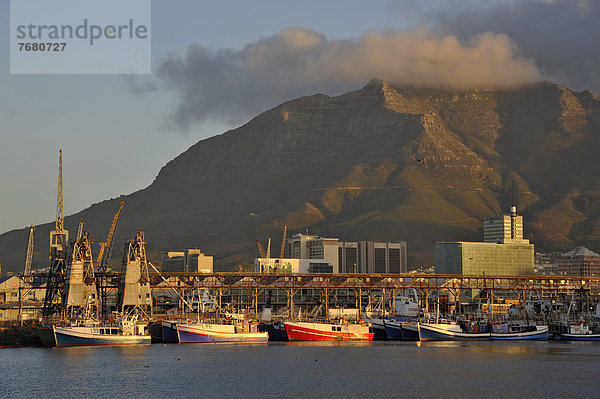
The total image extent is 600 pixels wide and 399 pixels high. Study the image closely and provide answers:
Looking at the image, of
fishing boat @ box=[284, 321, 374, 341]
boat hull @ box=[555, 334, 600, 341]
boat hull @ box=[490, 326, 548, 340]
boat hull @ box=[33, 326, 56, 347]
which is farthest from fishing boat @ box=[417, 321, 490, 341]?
boat hull @ box=[33, 326, 56, 347]

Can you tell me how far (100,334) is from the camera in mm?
166000

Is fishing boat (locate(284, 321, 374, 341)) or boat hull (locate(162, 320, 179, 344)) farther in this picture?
fishing boat (locate(284, 321, 374, 341))

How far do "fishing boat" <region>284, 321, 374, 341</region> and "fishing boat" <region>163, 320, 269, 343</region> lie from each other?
602 cm

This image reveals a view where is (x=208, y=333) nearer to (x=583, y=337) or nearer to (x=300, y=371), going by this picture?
(x=300, y=371)

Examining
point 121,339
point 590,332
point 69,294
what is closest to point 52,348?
point 121,339

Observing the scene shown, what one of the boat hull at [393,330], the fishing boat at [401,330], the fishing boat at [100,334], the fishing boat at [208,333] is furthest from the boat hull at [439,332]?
the fishing boat at [100,334]

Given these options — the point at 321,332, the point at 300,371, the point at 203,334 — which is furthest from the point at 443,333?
the point at 300,371

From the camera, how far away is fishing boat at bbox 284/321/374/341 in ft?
613

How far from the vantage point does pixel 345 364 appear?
137 metres

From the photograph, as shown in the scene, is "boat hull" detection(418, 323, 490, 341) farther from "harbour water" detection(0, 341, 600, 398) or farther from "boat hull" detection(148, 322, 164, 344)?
"boat hull" detection(148, 322, 164, 344)

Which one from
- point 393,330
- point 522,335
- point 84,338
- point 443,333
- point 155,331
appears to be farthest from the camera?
point 393,330

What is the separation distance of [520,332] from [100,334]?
276 feet

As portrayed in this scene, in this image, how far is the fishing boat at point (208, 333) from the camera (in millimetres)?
176375

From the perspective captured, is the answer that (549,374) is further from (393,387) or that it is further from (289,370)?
(289,370)
